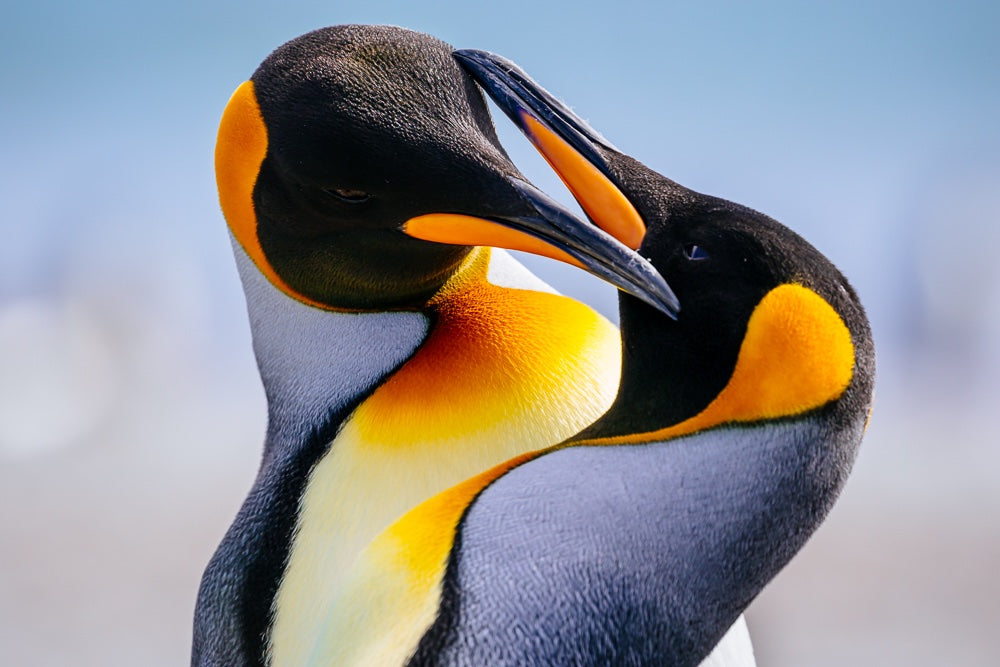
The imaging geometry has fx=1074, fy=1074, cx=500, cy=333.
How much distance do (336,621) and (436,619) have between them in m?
0.21

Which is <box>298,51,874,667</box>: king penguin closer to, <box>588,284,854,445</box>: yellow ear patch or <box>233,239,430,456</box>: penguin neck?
<box>588,284,854,445</box>: yellow ear patch

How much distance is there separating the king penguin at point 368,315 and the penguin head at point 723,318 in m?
0.07

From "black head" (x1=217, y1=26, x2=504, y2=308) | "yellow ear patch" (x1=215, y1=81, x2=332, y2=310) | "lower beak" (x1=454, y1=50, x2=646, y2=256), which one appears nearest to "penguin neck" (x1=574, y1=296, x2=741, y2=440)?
"lower beak" (x1=454, y1=50, x2=646, y2=256)

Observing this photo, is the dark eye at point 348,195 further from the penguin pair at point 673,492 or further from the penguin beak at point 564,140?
the penguin pair at point 673,492

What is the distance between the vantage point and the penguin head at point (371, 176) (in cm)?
133

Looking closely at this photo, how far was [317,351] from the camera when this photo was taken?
157 centimetres

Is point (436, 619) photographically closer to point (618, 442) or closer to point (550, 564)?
point (550, 564)

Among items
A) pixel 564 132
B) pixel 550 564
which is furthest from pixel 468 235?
pixel 550 564

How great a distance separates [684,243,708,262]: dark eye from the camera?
120cm

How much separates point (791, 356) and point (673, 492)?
190 millimetres

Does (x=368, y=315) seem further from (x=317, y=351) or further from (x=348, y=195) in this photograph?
(x=348, y=195)

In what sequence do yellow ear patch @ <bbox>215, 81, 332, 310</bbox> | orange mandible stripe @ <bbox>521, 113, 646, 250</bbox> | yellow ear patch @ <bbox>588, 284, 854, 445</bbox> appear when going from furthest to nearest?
yellow ear patch @ <bbox>215, 81, 332, 310</bbox> → orange mandible stripe @ <bbox>521, 113, 646, 250</bbox> → yellow ear patch @ <bbox>588, 284, 854, 445</bbox>

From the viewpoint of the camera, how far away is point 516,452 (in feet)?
4.60

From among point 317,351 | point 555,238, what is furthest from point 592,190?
point 317,351
